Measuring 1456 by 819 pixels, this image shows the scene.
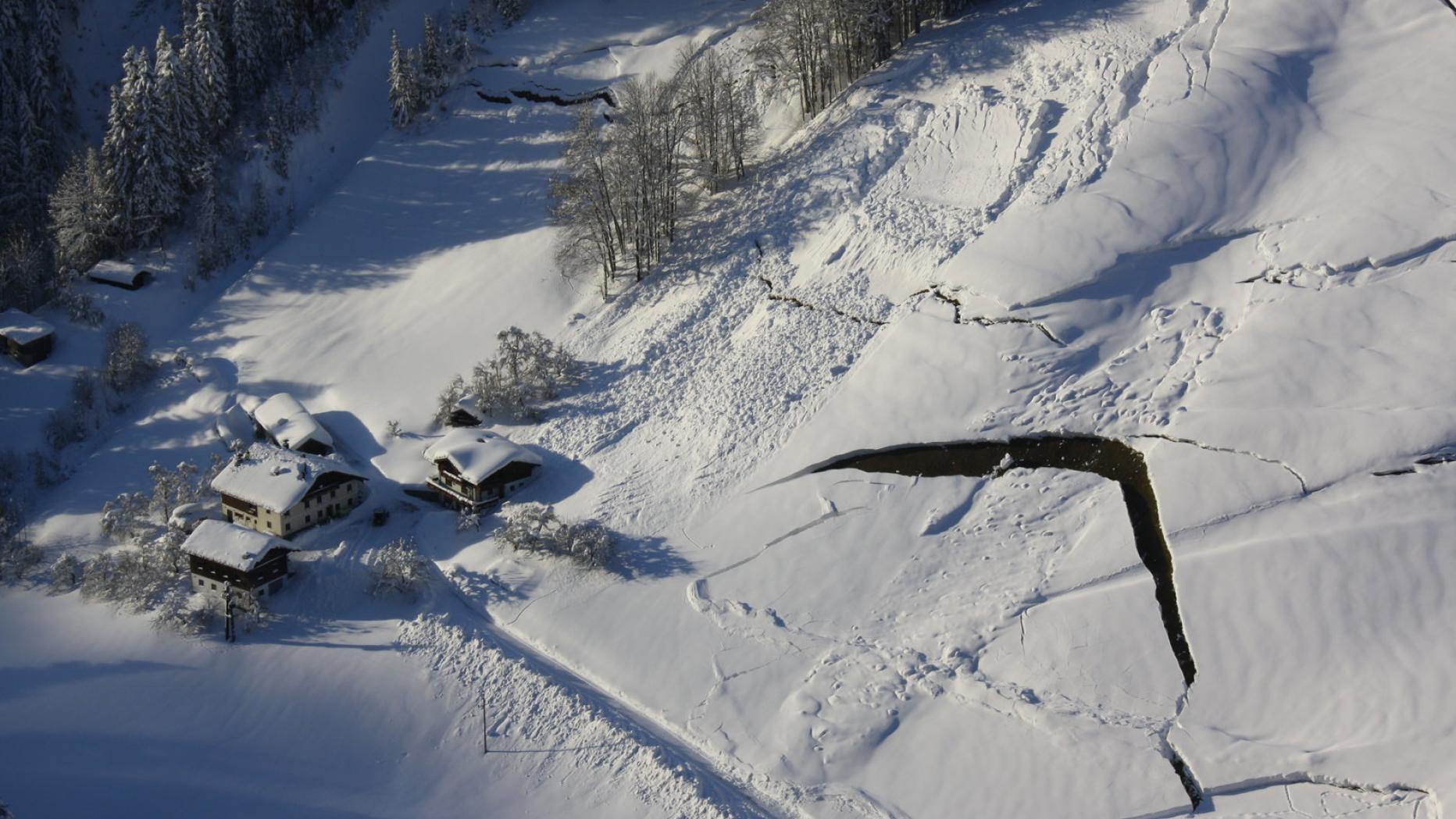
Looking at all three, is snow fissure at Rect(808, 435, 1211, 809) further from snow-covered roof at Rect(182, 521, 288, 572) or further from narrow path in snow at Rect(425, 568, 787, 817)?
snow-covered roof at Rect(182, 521, 288, 572)

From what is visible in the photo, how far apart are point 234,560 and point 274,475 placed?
341 cm

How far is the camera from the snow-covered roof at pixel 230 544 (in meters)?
31.6

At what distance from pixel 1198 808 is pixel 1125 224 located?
15279 millimetres

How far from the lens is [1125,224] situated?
32375 mm

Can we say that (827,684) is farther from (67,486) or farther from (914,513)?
(67,486)

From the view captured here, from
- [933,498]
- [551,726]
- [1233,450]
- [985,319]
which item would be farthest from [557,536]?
[1233,450]

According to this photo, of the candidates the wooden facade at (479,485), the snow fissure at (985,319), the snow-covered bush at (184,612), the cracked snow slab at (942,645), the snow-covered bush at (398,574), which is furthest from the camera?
the wooden facade at (479,485)

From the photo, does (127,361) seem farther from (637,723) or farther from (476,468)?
(637,723)

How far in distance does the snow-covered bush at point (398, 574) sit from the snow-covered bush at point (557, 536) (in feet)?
7.42

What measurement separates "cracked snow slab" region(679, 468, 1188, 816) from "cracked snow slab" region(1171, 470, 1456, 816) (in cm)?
103

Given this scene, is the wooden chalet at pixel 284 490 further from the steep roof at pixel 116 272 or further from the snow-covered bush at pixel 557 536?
the steep roof at pixel 116 272

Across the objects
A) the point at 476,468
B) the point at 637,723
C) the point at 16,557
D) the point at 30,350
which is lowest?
the point at 637,723

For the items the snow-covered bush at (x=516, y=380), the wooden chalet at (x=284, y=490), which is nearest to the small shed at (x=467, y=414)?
the snow-covered bush at (x=516, y=380)

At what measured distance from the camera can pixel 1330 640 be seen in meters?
24.9
